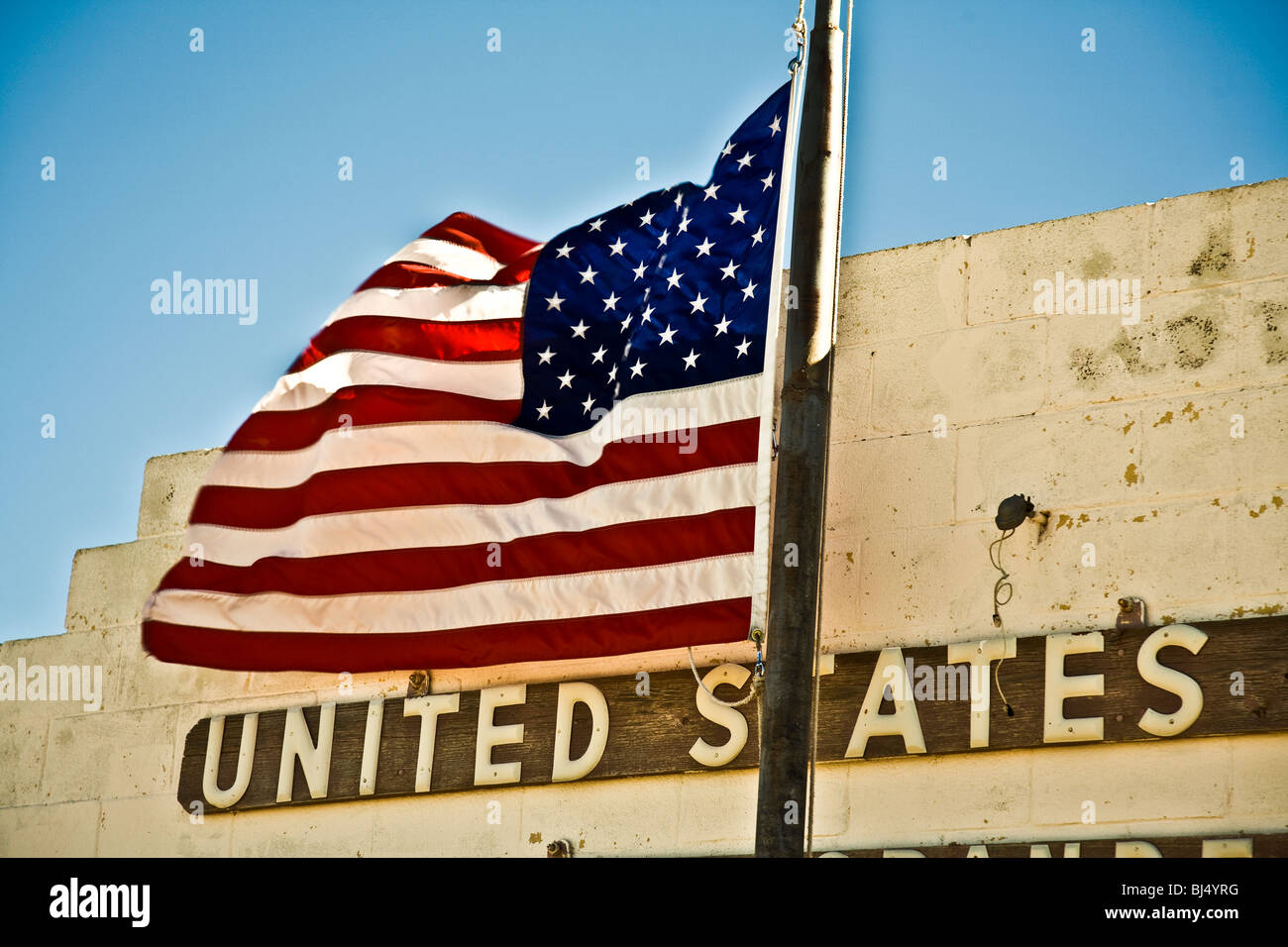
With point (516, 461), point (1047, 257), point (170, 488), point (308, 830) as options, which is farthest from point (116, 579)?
point (1047, 257)

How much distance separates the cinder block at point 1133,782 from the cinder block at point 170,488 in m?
4.96

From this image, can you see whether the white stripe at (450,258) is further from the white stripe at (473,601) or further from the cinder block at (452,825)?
the cinder block at (452,825)

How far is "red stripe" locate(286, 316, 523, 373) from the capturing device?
8.09 meters

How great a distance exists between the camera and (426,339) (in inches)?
324

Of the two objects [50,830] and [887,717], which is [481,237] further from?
[50,830]

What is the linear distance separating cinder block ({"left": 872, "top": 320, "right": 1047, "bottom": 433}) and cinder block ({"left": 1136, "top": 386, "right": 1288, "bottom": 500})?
55 centimetres

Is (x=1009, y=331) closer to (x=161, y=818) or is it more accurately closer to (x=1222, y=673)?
(x=1222, y=673)

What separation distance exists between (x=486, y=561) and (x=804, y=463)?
7.11 ft

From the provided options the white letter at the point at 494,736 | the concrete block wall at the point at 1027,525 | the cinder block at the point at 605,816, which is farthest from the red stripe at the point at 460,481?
the cinder block at the point at 605,816

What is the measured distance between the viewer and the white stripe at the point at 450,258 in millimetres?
8578

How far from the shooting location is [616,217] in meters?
7.99
